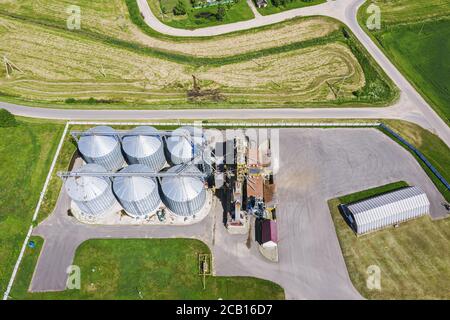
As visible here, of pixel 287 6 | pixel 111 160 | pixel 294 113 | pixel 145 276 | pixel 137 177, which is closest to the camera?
pixel 145 276

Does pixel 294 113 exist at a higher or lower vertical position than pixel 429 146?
higher

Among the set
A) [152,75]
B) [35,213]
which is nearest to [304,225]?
[35,213]

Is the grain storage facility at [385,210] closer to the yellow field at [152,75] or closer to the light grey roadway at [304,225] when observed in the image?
the light grey roadway at [304,225]

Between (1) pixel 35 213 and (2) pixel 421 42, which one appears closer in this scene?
(1) pixel 35 213

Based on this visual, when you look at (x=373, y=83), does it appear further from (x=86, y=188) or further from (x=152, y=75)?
(x=86, y=188)

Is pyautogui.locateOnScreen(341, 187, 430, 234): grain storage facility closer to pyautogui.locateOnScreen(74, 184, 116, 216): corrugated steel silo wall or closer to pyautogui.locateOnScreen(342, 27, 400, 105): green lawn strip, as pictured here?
pyautogui.locateOnScreen(342, 27, 400, 105): green lawn strip

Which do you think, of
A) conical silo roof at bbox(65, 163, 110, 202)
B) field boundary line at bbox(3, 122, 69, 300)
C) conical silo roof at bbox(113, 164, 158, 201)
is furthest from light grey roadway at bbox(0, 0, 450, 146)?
conical silo roof at bbox(113, 164, 158, 201)

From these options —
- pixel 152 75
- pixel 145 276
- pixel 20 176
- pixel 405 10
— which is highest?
pixel 405 10

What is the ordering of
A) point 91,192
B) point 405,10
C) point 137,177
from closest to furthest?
point 91,192 → point 137,177 → point 405,10
